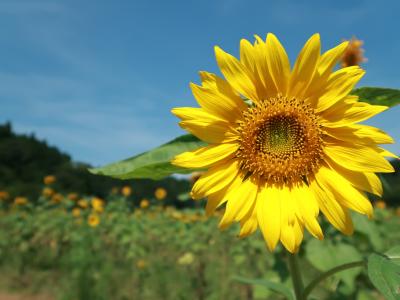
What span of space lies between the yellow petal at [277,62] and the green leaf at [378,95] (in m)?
0.25

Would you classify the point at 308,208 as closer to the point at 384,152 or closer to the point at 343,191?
the point at 343,191

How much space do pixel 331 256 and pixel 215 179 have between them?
1.91 meters

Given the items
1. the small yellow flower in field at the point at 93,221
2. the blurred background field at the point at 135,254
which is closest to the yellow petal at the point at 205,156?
the blurred background field at the point at 135,254

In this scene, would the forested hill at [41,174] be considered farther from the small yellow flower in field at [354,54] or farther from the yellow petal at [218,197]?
the yellow petal at [218,197]

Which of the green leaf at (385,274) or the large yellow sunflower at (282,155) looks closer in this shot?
the green leaf at (385,274)

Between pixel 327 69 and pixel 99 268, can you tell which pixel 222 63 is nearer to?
pixel 327 69

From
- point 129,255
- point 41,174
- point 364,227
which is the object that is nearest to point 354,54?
point 364,227

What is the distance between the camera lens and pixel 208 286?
235 inches

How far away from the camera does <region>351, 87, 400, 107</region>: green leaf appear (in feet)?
4.84

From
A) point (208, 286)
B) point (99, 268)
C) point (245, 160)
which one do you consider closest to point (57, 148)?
point (99, 268)

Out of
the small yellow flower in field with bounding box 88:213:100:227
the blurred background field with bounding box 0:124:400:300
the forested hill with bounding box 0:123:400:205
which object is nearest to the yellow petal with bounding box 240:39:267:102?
the blurred background field with bounding box 0:124:400:300

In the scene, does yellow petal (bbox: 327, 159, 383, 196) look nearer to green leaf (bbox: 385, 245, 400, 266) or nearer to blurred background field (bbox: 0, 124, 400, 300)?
green leaf (bbox: 385, 245, 400, 266)

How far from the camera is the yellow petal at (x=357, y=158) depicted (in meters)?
1.50

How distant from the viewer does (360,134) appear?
1542 millimetres
